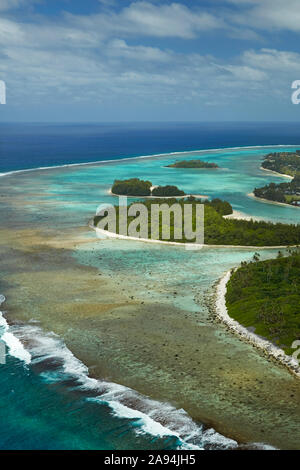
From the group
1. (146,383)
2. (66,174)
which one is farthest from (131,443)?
(66,174)

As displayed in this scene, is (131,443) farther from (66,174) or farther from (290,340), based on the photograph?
(66,174)

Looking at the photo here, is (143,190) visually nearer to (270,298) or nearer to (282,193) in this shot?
(282,193)

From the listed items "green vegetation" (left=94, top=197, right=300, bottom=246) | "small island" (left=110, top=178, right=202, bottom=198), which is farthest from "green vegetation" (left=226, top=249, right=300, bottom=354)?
"small island" (left=110, top=178, right=202, bottom=198)

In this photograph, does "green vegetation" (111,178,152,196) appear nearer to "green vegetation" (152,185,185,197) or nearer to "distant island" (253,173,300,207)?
"green vegetation" (152,185,185,197)

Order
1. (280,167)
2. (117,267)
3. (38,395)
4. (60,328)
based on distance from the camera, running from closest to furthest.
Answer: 1. (38,395)
2. (60,328)
3. (117,267)
4. (280,167)

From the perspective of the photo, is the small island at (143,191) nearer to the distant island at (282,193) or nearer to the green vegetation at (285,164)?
the distant island at (282,193)

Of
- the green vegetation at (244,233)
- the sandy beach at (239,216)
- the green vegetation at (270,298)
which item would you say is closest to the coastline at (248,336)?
the green vegetation at (270,298)

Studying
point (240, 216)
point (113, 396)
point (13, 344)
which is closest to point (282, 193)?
point (240, 216)
